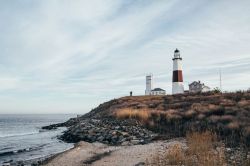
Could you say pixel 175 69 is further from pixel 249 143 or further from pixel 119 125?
pixel 249 143

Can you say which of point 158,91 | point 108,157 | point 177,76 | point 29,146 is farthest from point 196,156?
point 158,91

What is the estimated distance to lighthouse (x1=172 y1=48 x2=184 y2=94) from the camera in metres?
67.3

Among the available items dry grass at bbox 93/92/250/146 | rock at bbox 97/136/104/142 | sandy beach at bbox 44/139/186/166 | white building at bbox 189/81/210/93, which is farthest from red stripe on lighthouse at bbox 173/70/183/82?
sandy beach at bbox 44/139/186/166

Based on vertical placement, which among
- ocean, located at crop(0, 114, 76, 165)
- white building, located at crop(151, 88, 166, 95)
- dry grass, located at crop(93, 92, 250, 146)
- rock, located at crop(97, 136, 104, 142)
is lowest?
ocean, located at crop(0, 114, 76, 165)

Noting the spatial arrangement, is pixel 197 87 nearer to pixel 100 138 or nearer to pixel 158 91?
pixel 158 91

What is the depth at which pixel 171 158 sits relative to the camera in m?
15.3

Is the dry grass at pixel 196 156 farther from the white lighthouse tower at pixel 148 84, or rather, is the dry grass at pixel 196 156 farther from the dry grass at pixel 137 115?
the white lighthouse tower at pixel 148 84

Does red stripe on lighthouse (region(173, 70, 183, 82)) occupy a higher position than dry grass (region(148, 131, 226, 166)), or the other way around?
red stripe on lighthouse (region(173, 70, 183, 82))

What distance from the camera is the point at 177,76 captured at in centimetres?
6731

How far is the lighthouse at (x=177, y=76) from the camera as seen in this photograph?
67.3m

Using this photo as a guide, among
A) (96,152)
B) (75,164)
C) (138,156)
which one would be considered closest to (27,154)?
(96,152)

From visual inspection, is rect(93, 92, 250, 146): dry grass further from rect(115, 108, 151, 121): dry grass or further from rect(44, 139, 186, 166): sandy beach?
rect(44, 139, 186, 166): sandy beach

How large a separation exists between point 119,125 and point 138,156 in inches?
689

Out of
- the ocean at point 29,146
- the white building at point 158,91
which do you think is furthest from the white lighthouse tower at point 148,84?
the ocean at point 29,146
